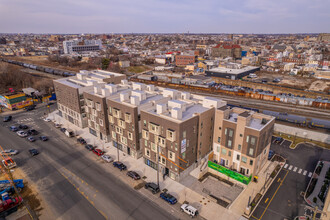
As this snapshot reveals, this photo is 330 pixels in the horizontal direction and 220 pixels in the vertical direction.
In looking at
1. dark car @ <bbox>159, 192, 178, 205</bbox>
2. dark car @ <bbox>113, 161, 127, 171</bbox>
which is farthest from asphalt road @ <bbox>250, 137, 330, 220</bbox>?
dark car @ <bbox>113, 161, 127, 171</bbox>

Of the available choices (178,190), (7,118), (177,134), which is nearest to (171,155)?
(177,134)

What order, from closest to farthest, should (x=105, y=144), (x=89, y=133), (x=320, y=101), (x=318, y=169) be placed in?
(x=318, y=169)
(x=105, y=144)
(x=89, y=133)
(x=320, y=101)

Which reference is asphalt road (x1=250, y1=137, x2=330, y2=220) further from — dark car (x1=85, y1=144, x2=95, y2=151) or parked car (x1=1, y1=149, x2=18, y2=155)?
parked car (x1=1, y1=149, x2=18, y2=155)

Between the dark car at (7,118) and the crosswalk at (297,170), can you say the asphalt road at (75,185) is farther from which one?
the crosswalk at (297,170)

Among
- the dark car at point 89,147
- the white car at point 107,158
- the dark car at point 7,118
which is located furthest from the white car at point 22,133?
the white car at point 107,158

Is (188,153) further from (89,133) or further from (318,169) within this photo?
(89,133)

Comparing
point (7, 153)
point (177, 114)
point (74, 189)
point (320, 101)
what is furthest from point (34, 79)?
point (320, 101)

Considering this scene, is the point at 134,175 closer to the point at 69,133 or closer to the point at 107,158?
the point at 107,158
